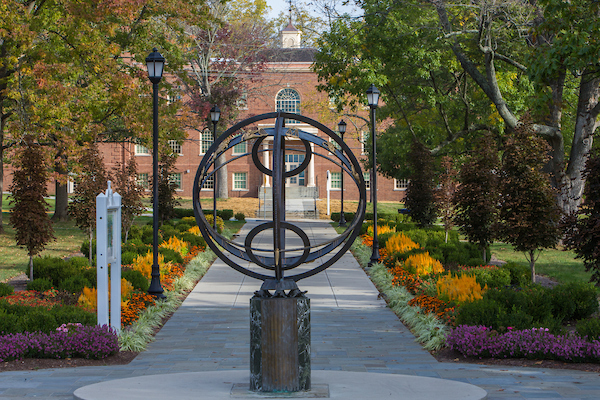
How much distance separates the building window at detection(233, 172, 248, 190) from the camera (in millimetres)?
49656

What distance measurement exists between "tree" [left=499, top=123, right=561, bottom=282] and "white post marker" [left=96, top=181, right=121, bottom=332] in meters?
7.74

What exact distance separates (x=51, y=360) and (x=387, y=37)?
15888 millimetres

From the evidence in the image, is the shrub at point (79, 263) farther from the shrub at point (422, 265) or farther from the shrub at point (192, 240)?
the shrub at point (422, 265)

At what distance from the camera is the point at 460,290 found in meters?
9.79

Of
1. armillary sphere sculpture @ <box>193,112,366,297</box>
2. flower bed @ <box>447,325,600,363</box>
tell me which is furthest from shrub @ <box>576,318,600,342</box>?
armillary sphere sculpture @ <box>193,112,366,297</box>

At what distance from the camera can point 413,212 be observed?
23.4 m

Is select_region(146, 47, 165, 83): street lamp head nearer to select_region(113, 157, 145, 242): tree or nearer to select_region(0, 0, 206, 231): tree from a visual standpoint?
select_region(113, 157, 145, 242): tree

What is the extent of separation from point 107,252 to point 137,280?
354 cm

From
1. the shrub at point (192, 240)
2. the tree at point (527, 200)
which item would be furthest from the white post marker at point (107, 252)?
the shrub at point (192, 240)

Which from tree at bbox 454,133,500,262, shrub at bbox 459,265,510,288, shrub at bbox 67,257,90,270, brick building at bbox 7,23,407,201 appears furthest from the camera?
brick building at bbox 7,23,407,201

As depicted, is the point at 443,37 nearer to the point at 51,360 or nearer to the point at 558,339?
the point at 558,339

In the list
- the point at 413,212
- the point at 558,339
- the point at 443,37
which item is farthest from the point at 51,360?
the point at 413,212

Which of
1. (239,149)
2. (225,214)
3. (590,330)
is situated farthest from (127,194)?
(239,149)

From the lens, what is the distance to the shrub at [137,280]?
11719 millimetres
